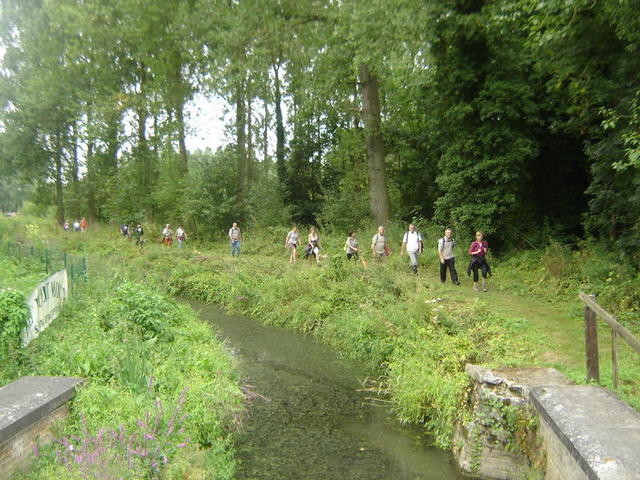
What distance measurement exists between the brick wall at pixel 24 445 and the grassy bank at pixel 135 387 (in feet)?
0.43

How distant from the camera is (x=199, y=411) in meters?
6.53

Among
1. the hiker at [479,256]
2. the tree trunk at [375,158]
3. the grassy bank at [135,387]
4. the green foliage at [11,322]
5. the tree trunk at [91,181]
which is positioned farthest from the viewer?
the tree trunk at [91,181]

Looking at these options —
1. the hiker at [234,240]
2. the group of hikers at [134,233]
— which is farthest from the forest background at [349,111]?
the hiker at [234,240]

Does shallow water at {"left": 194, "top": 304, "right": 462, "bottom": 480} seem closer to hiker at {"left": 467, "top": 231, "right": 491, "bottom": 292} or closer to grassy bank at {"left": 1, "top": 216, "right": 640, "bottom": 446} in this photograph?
grassy bank at {"left": 1, "top": 216, "right": 640, "bottom": 446}

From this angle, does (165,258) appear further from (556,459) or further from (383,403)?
(556,459)

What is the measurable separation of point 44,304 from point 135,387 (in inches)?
124

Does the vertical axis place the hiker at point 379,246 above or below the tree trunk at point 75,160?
below

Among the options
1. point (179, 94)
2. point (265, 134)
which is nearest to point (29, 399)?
point (179, 94)

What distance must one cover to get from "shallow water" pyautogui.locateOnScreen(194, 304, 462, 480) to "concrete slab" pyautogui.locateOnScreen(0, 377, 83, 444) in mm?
2220

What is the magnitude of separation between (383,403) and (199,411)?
3.29m

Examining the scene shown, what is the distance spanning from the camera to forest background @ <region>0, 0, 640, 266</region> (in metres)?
12.2

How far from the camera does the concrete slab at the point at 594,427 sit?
409cm

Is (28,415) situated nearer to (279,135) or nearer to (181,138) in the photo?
(279,135)

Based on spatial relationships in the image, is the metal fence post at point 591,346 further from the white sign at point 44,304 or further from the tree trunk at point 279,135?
the tree trunk at point 279,135
